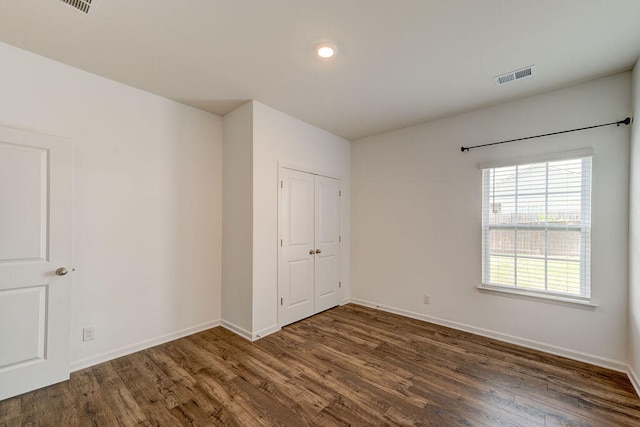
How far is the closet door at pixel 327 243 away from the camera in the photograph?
410cm

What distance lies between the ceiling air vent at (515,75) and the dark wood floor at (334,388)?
110 inches

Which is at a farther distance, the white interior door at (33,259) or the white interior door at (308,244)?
the white interior door at (308,244)

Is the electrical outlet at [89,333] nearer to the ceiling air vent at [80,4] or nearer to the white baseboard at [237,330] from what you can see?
the white baseboard at [237,330]

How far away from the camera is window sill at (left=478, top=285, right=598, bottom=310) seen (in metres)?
2.69

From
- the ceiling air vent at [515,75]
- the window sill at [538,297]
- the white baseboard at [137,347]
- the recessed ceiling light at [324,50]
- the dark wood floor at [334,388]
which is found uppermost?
the recessed ceiling light at [324,50]

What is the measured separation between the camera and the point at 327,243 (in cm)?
428

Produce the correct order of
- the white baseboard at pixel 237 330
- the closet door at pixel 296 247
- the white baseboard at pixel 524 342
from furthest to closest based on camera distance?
1. the closet door at pixel 296 247
2. the white baseboard at pixel 237 330
3. the white baseboard at pixel 524 342

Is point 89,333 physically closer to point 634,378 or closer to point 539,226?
point 539,226

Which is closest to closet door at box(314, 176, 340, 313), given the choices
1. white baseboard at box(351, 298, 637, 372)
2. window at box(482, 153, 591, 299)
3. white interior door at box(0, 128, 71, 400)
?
white baseboard at box(351, 298, 637, 372)

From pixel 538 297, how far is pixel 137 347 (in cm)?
429

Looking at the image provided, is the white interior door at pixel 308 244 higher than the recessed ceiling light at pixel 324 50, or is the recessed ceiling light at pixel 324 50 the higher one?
the recessed ceiling light at pixel 324 50

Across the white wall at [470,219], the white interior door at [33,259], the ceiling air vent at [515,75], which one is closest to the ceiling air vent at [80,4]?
the white interior door at [33,259]

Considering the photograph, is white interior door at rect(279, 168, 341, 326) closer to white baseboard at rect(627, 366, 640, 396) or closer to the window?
the window

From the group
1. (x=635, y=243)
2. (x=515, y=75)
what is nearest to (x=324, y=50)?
(x=515, y=75)
